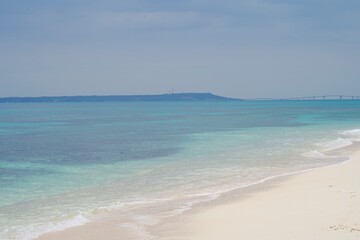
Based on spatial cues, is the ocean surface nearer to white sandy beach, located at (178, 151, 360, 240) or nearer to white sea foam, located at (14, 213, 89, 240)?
white sea foam, located at (14, 213, 89, 240)

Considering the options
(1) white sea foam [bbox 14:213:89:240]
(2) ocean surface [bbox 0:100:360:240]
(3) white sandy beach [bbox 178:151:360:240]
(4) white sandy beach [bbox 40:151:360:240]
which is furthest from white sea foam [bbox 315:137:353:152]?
(1) white sea foam [bbox 14:213:89:240]

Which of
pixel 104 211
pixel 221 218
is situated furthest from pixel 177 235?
pixel 104 211

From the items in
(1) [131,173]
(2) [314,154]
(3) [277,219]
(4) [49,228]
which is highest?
(3) [277,219]

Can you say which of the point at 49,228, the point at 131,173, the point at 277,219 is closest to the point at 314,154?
the point at 131,173

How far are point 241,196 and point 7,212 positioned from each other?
7.30 m

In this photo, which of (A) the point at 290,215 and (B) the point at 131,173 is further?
(B) the point at 131,173

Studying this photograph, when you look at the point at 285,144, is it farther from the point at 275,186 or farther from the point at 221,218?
the point at 221,218

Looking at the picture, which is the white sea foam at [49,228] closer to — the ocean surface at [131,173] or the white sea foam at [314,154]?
the ocean surface at [131,173]

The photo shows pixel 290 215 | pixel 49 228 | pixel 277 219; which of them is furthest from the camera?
pixel 290 215

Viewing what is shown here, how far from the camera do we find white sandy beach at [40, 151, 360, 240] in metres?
12.0

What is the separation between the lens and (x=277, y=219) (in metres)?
13.4

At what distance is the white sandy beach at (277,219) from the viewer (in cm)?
1197

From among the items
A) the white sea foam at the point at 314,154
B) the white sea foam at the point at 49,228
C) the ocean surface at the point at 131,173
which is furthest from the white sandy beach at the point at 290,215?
the white sea foam at the point at 314,154

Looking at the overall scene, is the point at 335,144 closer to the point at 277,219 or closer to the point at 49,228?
the point at 277,219
